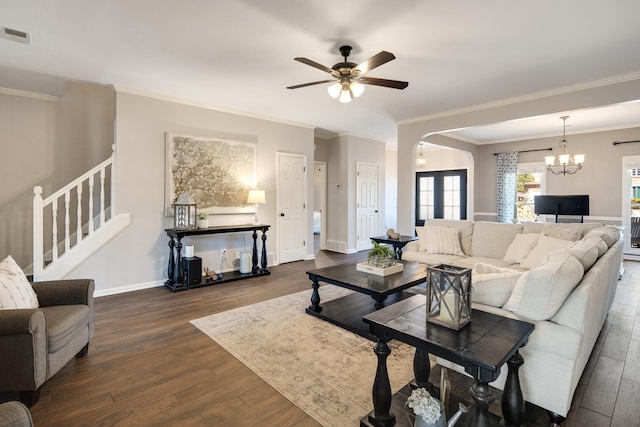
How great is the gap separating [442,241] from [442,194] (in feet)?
15.5

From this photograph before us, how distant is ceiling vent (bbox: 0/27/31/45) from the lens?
276 centimetres

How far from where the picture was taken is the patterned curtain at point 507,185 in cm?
775

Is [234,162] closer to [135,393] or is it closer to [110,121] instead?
[110,121]

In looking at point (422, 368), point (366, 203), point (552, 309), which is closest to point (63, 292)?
point (422, 368)

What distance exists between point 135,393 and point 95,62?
10.9ft

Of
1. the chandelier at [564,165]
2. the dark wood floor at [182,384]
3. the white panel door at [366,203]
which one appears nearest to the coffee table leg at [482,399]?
the dark wood floor at [182,384]

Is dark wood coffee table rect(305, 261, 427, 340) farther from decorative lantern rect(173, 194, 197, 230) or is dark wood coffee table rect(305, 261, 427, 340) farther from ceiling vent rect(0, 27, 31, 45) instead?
ceiling vent rect(0, 27, 31, 45)

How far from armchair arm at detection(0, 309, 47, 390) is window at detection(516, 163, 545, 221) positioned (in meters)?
8.92

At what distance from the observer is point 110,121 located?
16.5 feet

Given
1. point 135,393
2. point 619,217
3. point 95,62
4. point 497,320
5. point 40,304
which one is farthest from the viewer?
point 619,217

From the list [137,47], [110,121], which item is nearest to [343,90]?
[137,47]

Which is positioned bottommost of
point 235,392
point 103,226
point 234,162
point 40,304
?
point 235,392

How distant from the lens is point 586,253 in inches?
88.0

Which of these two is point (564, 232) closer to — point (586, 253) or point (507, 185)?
point (586, 253)
